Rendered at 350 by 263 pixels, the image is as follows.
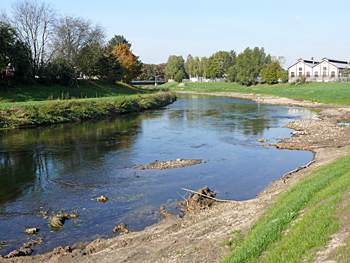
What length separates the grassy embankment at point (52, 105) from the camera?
103ft

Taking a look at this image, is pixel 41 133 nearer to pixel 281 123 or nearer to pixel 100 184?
pixel 100 184

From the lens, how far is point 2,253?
9.01 metres

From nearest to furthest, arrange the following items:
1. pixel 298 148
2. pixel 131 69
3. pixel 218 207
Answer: pixel 218 207
pixel 298 148
pixel 131 69

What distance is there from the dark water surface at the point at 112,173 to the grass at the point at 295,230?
183 inches

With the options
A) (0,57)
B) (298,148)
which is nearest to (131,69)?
(0,57)

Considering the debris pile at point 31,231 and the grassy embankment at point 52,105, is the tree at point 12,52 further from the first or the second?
the debris pile at point 31,231

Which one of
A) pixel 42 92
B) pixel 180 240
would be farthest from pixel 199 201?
pixel 42 92

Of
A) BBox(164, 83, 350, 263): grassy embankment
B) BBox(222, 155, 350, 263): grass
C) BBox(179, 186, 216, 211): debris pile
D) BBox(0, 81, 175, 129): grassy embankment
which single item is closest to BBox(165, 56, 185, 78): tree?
BBox(0, 81, 175, 129): grassy embankment

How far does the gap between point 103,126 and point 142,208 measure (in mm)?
22397

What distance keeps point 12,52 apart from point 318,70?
9532 cm

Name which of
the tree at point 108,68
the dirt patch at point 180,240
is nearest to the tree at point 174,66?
the tree at point 108,68

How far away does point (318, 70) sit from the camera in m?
106

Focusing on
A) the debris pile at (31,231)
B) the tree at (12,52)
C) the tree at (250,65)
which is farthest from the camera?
the tree at (250,65)

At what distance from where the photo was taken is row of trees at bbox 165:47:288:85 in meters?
102
